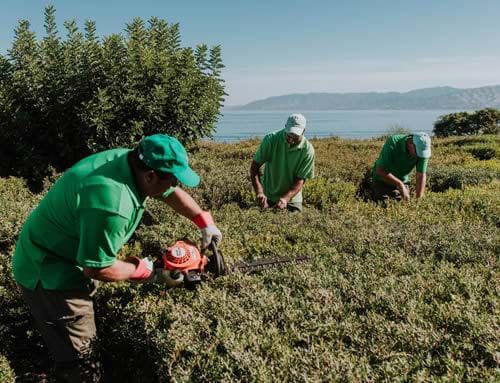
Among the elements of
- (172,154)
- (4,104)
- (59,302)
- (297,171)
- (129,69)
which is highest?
(129,69)

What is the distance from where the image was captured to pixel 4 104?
294 inches

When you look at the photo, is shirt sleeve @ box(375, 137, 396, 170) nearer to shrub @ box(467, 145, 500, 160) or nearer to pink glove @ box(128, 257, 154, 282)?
pink glove @ box(128, 257, 154, 282)

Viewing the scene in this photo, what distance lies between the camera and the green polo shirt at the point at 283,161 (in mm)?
5160

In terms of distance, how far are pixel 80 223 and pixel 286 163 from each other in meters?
3.39

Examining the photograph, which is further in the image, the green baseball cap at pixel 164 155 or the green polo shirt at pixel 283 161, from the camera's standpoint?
the green polo shirt at pixel 283 161

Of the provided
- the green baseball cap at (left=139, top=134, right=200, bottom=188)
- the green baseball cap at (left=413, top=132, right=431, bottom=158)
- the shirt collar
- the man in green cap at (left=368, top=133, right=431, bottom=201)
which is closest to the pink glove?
the shirt collar

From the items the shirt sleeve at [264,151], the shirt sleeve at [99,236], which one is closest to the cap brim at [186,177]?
the shirt sleeve at [99,236]

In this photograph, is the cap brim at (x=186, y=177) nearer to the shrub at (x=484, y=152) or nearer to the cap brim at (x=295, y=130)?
the cap brim at (x=295, y=130)

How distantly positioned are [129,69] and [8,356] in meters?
5.22

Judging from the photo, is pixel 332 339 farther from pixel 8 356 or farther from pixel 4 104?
pixel 4 104

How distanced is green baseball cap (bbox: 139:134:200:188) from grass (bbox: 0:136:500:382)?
3.11 feet

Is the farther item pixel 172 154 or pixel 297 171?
pixel 297 171

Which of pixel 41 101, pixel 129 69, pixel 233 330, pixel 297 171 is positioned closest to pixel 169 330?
pixel 233 330

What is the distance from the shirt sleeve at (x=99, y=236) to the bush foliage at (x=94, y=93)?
5.23 meters
